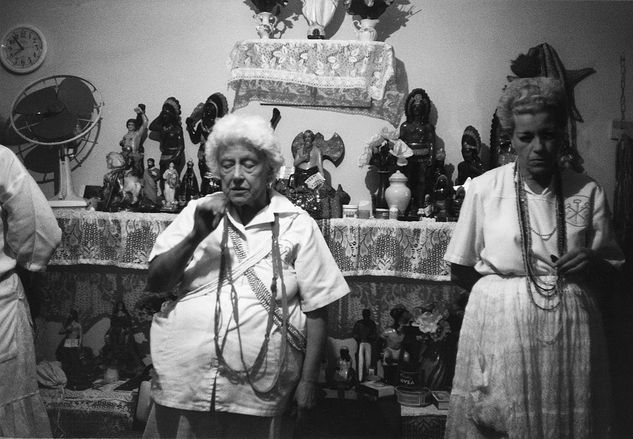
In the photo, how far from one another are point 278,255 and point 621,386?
3.62 feet

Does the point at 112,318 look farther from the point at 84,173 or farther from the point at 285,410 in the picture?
the point at 285,410

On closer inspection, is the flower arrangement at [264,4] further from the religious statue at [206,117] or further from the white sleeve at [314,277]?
the white sleeve at [314,277]

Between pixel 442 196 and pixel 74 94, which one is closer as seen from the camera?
pixel 74 94

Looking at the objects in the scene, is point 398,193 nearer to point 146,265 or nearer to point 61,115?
point 146,265

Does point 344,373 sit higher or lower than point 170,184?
lower

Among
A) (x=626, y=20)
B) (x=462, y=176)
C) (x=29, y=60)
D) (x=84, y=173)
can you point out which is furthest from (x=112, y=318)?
(x=626, y=20)

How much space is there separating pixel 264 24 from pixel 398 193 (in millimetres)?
1061

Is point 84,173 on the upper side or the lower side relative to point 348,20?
lower

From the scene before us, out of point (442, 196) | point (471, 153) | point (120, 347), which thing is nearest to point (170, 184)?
point (120, 347)

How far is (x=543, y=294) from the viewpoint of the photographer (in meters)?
1.29

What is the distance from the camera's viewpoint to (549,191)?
1.32 metres

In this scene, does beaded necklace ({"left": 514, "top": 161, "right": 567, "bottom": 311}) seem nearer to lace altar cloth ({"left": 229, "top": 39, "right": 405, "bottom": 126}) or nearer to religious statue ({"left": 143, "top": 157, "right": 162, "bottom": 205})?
lace altar cloth ({"left": 229, "top": 39, "right": 405, "bottom": 126})

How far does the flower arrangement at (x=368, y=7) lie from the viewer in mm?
2434

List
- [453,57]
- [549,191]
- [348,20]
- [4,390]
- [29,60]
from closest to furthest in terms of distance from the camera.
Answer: [549,191], [4,390], [29,60], [453,57], [348,20]
